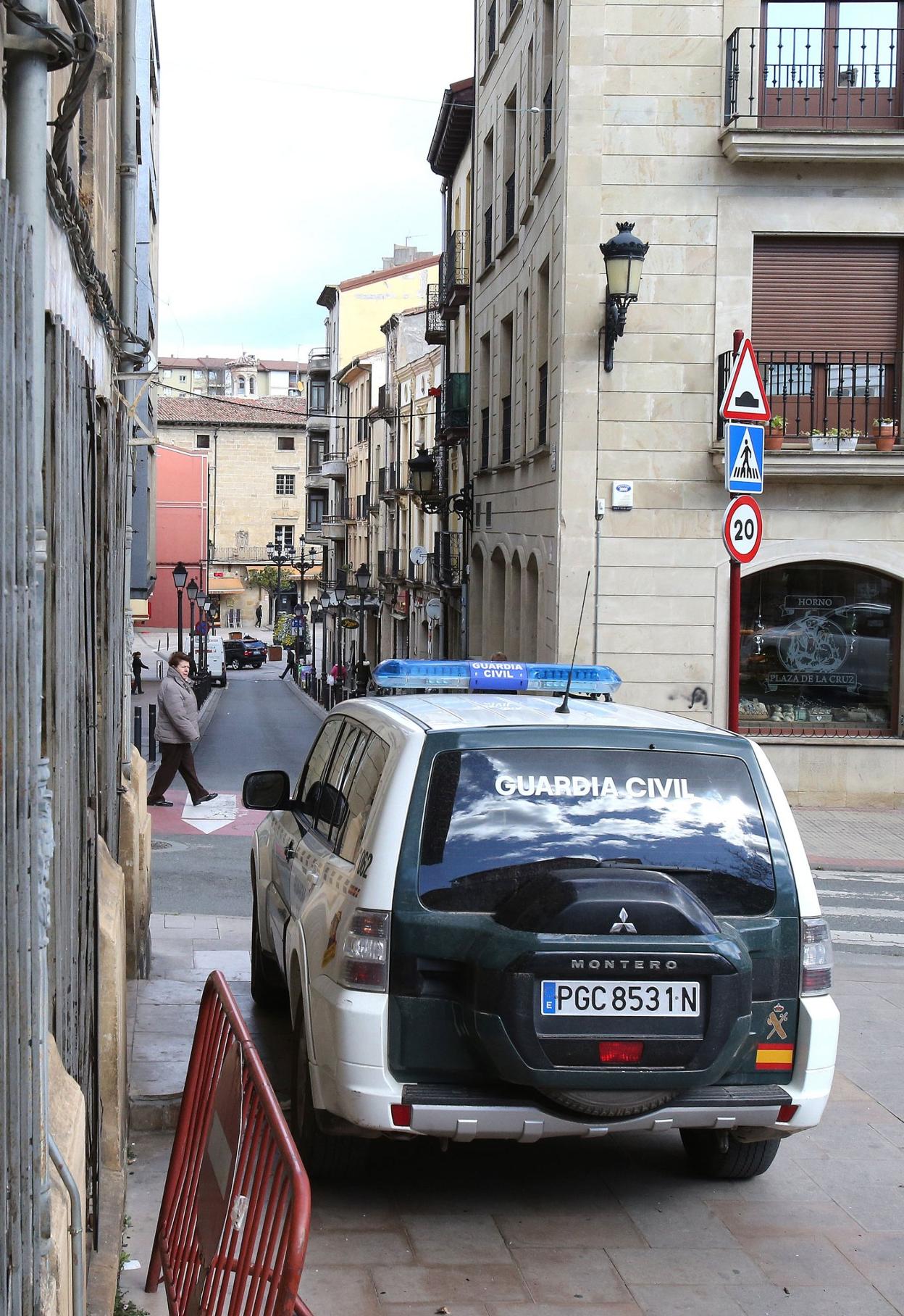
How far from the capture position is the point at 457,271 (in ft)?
106

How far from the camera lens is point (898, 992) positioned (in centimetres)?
925

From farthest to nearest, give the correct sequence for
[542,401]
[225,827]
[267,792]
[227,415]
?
[227,415] → [542,401] → [225,827] → [267,792]

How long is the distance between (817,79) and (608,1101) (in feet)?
54.2

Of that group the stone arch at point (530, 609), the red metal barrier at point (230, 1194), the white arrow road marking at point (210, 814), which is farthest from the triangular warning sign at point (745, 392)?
the stone arch at point (530, 609)

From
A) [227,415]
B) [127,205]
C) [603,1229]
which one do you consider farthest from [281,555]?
[603,1229]

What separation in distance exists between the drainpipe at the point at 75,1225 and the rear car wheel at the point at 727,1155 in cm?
282

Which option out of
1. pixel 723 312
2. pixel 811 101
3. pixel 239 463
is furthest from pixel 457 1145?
pixel 239 463

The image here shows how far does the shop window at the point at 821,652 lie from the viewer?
1870cm

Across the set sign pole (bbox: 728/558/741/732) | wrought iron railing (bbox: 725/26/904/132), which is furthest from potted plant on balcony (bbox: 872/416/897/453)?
sign pole (bbox: 728/558/741/732)

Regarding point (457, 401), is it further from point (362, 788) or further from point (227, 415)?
point (227, 415)

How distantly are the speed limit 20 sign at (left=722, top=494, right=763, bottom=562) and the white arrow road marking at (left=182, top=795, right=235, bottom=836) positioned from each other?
282 inches

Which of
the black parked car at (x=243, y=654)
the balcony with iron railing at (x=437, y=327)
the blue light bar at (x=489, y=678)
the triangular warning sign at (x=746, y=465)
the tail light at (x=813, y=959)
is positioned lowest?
the black parked car at (x=243, y=654)

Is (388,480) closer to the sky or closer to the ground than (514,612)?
closer to the sky

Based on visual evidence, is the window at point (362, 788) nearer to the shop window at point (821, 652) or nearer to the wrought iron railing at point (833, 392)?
the shop window at point (821, 652)
